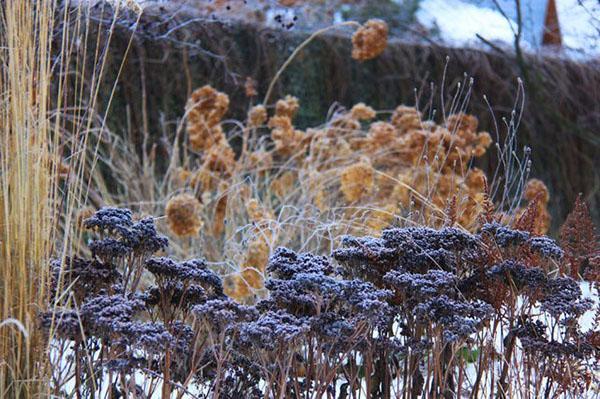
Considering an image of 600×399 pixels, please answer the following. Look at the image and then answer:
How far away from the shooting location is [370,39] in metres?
4.38

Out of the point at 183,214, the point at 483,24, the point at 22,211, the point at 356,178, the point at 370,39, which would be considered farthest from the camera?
the point at 483,24

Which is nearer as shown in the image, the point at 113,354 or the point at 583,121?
the point at 113,354

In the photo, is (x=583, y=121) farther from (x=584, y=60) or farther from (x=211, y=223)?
(x=211, y=223)

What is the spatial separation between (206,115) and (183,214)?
0.98m

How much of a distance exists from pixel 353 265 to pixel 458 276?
304 millimetres

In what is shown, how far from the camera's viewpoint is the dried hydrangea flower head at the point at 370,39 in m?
4.36

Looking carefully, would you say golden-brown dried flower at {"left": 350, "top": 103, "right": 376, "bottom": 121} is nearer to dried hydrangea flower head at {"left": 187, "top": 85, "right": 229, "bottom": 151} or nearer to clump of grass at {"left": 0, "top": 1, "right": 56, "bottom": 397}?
dried hydrangea flower head at {"left": 187, "top": 85, "right": 229, "bottom": 151}

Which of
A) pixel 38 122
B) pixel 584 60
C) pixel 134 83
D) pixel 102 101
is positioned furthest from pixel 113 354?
pixel 584 60

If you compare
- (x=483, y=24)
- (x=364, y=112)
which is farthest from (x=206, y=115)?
(x=483, y=24)

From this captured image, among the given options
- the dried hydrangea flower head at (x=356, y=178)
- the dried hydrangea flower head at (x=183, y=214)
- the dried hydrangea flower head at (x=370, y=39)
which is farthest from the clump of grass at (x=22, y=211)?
the dried hydrangea flower head at (x=370, y=39)

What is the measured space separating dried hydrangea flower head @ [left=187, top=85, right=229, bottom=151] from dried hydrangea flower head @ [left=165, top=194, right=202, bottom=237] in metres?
0.73

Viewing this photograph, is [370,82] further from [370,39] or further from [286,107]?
[286,107]

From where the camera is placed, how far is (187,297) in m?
1.93

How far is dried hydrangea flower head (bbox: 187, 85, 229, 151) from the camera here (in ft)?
13.0
